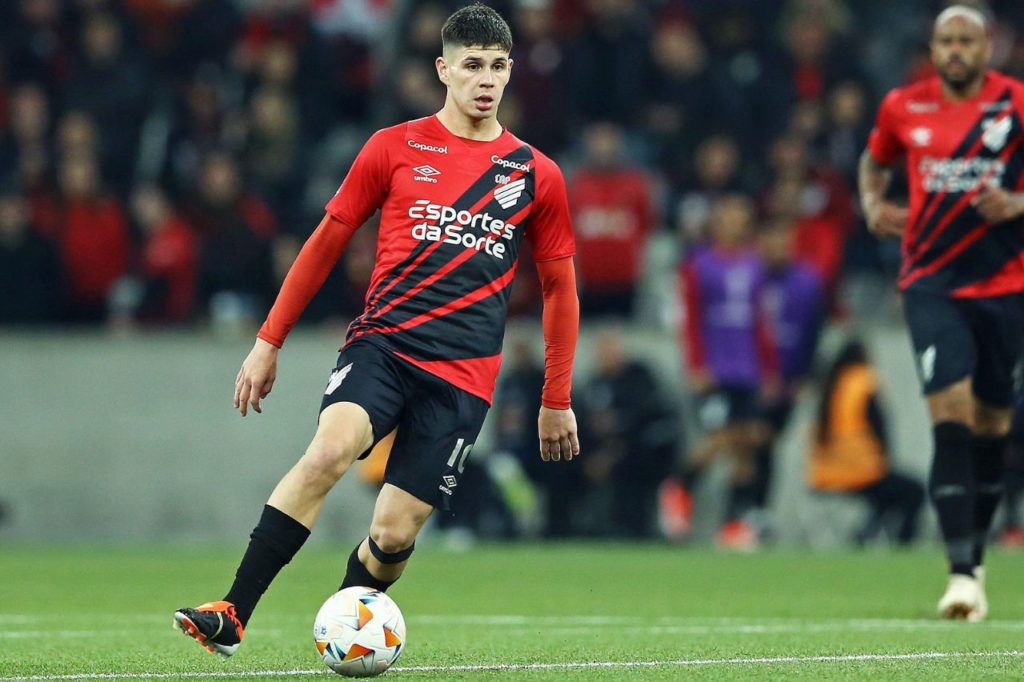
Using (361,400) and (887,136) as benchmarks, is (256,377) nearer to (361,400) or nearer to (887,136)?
(361,400)

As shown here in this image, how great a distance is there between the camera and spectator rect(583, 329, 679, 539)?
15203 millimetres

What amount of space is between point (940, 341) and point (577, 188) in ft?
23.8

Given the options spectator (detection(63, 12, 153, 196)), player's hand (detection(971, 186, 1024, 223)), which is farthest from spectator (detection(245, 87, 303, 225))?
player's hand (detection(971, 186, 1024, 223))

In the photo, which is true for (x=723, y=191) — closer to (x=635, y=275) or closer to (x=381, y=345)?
(x=635, y=275)

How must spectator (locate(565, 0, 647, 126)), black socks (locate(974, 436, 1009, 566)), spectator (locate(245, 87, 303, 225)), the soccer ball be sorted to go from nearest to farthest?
the soccer ball < black socks (locate(974, 436, 1009, 566)) < spectator (locate(245, 87, 303, 225)) < spectator (locate(565, 0, 647, 126))

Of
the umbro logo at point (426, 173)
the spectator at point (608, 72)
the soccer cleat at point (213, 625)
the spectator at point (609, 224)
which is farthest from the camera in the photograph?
the spectator at point (608, 72)

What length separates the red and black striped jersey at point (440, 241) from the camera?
20.5 ft

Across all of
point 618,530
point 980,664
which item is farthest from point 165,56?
point 980,664

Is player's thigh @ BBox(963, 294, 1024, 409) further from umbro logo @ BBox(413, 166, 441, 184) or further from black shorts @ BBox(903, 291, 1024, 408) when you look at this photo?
umbro logo @ BBox(413, 166, 441, 184)

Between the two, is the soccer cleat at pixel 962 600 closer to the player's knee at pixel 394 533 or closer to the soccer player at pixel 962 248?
the soccer player at pixel 962 248

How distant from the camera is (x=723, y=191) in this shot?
1534 centimetres

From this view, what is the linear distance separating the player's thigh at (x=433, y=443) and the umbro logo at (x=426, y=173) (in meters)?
0.69

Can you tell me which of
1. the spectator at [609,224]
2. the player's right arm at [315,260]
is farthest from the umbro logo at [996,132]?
the spectator at [609,224]

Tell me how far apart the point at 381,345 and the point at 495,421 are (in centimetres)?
909
